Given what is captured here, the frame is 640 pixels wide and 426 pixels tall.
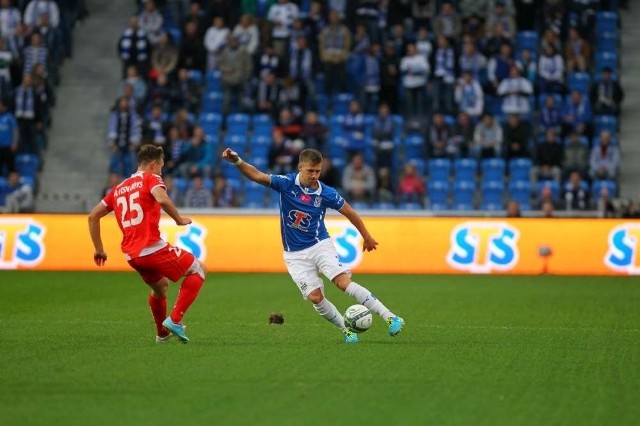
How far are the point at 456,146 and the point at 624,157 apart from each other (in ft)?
13.2

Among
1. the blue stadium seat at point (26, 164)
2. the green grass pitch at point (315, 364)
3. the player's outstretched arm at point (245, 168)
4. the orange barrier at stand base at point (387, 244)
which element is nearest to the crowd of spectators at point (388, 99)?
the blue stadium seat at point (26, 164)

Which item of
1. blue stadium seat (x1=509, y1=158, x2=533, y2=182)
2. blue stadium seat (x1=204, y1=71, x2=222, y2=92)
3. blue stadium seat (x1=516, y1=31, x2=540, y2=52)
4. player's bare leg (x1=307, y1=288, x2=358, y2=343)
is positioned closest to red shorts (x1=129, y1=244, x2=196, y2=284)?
player's bare leg (x1=307, y1=288, x2=358, y2=343)

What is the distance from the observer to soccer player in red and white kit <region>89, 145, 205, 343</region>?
11.4 m

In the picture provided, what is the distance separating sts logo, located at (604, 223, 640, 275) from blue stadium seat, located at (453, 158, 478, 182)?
4521mm

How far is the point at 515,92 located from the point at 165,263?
52.8 ft

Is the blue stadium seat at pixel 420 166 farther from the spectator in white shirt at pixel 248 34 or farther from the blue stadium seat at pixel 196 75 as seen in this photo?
the blue stadium seat at pixel 196 75

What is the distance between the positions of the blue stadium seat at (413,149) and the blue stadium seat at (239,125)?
341cm

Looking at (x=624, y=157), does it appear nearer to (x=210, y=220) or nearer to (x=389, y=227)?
(x=389, y=227)

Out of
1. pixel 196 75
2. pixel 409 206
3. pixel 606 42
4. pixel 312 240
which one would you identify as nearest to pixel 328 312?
pixel 312 240

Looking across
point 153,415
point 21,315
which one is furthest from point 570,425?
point 21,315

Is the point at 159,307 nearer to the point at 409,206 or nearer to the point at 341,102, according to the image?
the point at 409,206

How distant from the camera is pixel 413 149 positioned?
2642cm

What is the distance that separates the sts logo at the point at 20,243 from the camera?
22.3 m

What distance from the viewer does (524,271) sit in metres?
22.2
